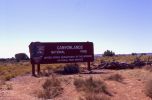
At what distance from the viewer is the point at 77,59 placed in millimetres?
38375

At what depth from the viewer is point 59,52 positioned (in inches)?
1474

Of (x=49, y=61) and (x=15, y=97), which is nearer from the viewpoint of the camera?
(x=15, y=97)

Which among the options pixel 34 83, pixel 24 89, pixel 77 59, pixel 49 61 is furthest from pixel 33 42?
pixel 24 89

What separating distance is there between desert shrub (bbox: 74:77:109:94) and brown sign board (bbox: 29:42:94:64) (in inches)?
450

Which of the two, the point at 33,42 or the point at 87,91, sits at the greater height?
the point at 33,42

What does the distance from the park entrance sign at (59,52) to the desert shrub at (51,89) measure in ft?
34.5

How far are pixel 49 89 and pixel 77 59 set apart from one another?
Result: 1540cm

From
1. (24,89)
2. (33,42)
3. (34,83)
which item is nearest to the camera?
(24,89)

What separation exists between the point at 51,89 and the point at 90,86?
2.71 m

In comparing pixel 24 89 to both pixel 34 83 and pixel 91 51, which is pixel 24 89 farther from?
pixel 91 51

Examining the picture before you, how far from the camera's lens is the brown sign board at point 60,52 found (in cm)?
3641

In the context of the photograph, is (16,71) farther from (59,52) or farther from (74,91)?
(74,91)

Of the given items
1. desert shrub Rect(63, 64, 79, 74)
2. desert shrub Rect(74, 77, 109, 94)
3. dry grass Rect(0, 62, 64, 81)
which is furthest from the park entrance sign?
desert shrub Rect(74, 77, 109, 94)

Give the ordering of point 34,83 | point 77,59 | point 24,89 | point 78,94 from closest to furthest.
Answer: point 78,94, point 24,89, point 34,83, point 77,59
